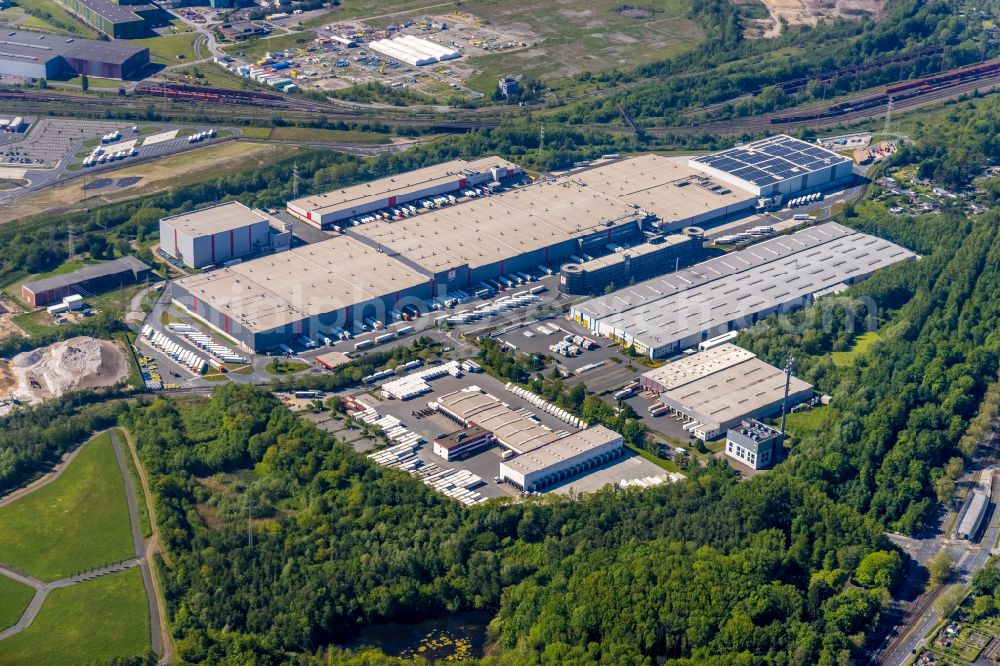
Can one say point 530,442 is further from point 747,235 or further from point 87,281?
point 87,281

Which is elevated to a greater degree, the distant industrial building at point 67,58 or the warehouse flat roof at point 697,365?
the distant industrial building at point 67,58

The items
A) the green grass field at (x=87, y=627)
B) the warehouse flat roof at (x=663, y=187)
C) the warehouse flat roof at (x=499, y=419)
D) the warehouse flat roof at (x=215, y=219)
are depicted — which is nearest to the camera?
the green grass field at (x=87, y=627)

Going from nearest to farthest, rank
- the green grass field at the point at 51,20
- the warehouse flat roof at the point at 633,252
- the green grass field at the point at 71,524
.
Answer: the green grass field at the point at 71,524
the warehouse flat roof at the point at 633,252
the green grass field at the point at 51,20

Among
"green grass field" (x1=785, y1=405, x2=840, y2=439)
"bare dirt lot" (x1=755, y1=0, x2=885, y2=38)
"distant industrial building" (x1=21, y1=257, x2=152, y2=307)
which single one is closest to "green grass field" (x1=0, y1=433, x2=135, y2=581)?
"distant industrial building" (x1=21, y1=257, x2=152, y2=307)

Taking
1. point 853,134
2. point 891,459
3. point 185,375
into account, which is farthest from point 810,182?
point 185,375

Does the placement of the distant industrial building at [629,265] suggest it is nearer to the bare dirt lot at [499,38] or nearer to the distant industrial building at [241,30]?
the bare dirt lot at [499,38]

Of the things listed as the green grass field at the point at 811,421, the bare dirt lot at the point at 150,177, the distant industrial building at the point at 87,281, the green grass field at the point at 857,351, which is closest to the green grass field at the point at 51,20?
the bare dirt lot at the point at 150,177

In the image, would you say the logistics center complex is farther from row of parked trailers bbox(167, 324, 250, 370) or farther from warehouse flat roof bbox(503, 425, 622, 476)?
warehouse flat roof bbox(503, 425, 622, 476)

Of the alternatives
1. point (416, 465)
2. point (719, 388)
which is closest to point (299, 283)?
point (416, 465)
